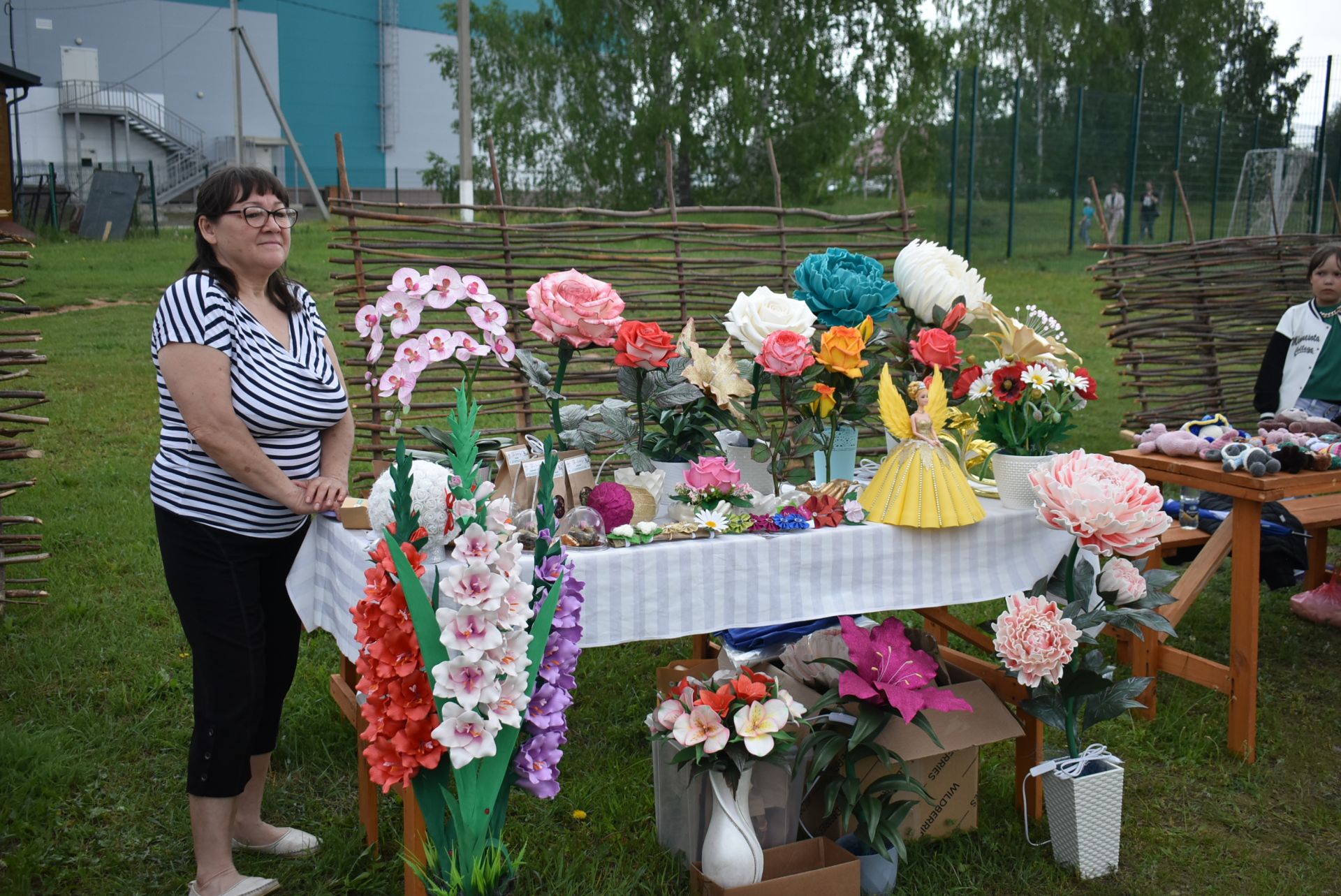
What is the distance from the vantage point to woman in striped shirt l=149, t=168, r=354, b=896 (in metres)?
2.03

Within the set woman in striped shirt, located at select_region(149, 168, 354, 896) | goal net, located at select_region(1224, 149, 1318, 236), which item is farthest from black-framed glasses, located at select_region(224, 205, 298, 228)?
goal net, located at select_region(1224, 149, 1318, 236)

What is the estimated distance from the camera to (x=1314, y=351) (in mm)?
3994

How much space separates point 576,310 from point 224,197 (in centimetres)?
70

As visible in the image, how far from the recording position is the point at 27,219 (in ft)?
50.2

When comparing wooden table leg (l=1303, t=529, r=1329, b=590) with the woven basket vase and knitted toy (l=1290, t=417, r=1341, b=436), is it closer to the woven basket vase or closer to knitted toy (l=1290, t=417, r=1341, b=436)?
knitted toy (l=1290, t=417, r=1341, b=436)

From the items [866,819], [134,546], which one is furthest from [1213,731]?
[134,546]

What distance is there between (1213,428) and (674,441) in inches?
70.0

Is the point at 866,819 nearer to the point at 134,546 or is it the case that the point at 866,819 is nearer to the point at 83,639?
the point at 83,639

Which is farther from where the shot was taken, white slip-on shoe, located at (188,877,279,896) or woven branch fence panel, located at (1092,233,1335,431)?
woven branch fence panel, located at (1092,233,1335,431)

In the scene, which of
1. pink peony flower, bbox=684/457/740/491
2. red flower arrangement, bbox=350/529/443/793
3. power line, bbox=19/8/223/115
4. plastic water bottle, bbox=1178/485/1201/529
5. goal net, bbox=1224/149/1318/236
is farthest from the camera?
power line, bbox=19/8/223/115

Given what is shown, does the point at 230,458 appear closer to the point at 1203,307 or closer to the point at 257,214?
the point at 257,214

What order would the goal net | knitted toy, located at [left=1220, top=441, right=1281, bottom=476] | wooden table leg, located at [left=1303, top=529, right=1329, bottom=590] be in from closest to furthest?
knitted toy, located at [left=1220, top=441, right=1281, bottom=476] < wooden table leg, located at [left=1303, top=529, right=1329, bottom=590] < the goal net

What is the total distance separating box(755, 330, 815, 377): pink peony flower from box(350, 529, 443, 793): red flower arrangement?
34.8 inches

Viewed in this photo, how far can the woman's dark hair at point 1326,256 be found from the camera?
13.0ft
